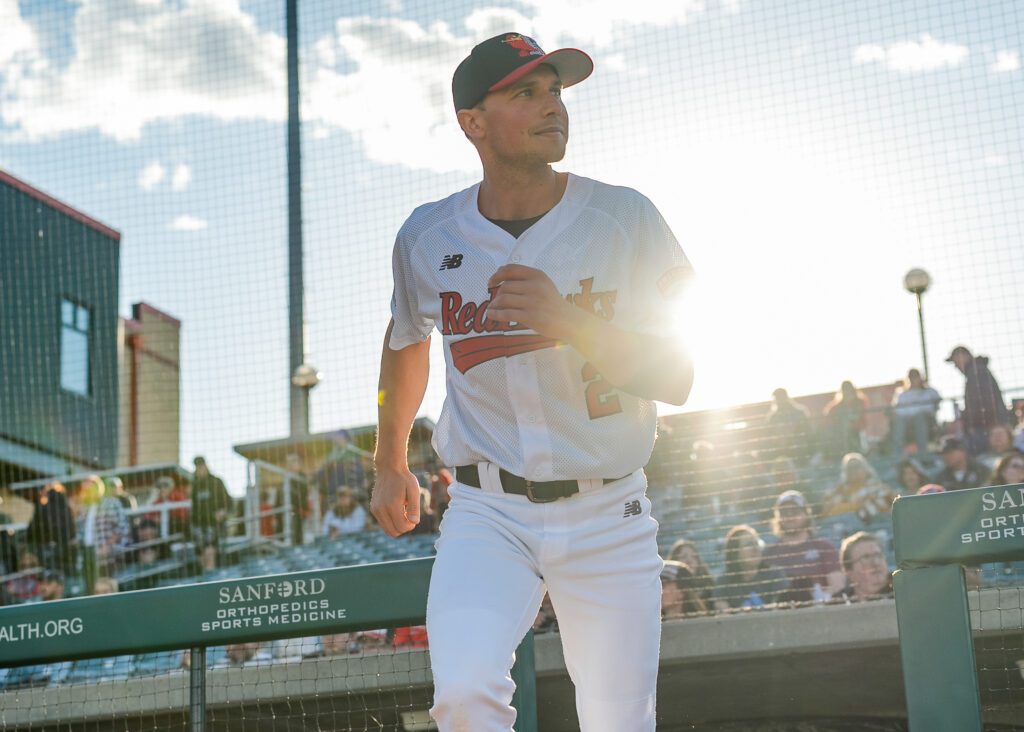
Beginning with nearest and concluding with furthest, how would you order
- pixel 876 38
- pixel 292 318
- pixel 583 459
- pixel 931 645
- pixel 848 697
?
pixel 583 459 < pixel 931 645 < pixel 848 697 < pixel 876 38 < pixel 292 318

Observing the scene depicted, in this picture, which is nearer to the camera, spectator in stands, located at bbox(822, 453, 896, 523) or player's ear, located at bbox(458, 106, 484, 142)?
player's ear, located at bbox(458, 106, 484, 142)

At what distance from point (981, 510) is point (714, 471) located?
17.0 ft

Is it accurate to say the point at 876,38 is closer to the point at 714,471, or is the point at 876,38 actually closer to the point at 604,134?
the point at 604,134

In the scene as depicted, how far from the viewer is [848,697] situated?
580 centimetres

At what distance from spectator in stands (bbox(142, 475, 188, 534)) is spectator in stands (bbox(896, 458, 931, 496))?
17.7 ft

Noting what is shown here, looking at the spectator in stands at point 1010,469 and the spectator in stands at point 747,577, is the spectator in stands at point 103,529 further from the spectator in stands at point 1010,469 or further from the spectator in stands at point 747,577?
the spectator in stands at point 1010,469

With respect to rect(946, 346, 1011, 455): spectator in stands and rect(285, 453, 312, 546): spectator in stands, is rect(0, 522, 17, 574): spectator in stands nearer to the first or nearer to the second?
rect(285, 453, 312, 546): spectator in stands

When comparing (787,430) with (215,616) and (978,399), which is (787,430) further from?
(215,616)

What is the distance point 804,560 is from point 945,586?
11.1ft

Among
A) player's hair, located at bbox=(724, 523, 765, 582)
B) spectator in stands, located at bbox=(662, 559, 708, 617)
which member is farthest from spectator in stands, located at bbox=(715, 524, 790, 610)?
spectator in stands, located at bbox=(662, 559, 708, 617)

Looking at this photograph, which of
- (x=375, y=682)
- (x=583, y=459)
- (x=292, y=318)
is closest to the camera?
(x=583, y=459)

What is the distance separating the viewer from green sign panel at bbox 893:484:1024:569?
9.87ft

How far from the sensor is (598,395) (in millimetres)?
2623

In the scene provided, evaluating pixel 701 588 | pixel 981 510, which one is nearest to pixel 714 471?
pixel 701 588
